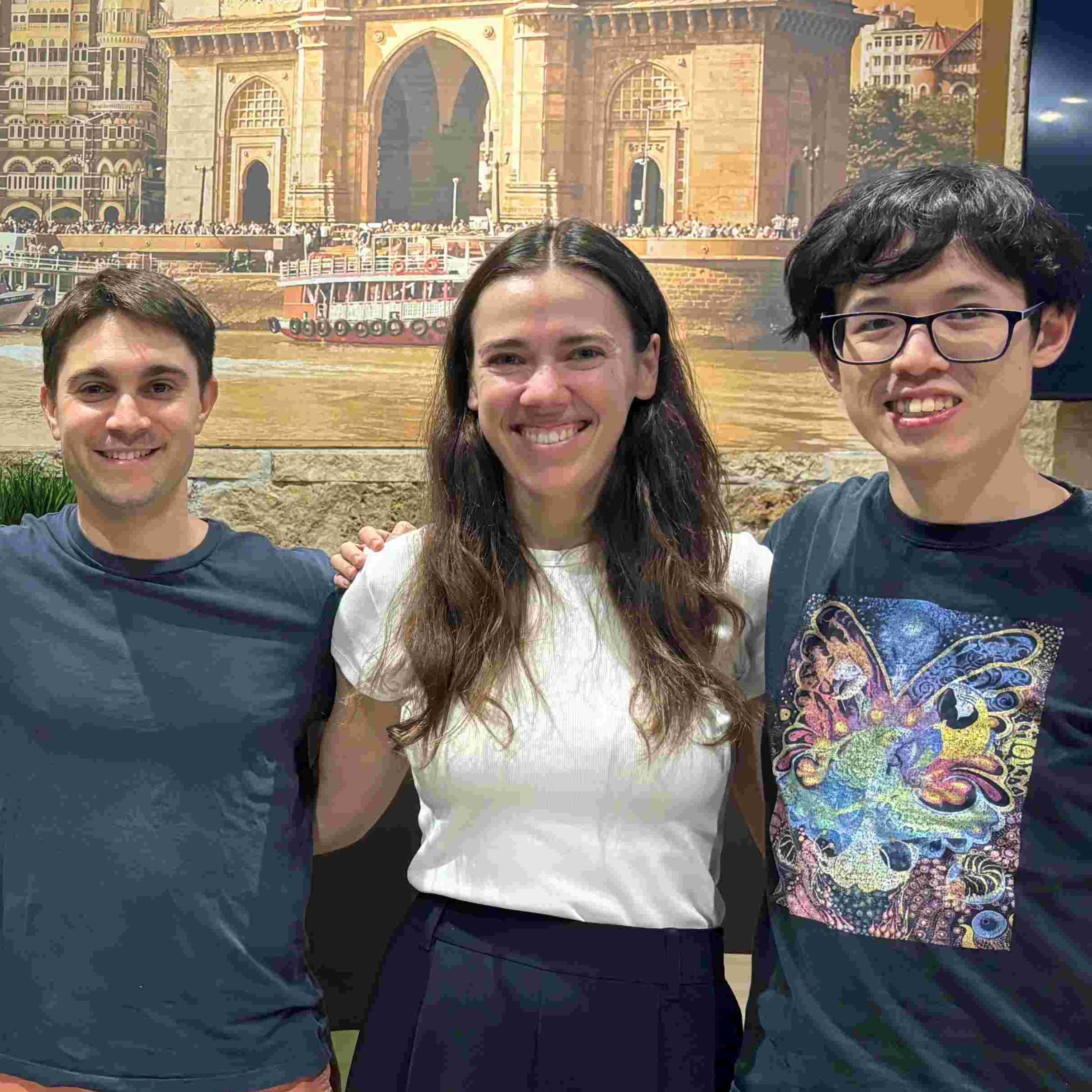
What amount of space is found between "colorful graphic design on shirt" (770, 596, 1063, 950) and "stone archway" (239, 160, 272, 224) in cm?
309

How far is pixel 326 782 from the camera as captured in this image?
4.95 feet

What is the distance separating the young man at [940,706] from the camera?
1062 millimetres

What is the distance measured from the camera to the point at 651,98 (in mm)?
3758

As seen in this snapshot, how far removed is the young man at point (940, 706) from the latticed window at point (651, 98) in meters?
2.71

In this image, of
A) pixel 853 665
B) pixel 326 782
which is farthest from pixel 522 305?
pixel 326 782

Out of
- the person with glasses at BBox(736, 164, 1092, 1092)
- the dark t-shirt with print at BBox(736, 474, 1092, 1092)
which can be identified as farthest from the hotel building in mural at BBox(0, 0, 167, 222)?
the dark t-shirt with print at BBox(736, 474, 1092, 1092)

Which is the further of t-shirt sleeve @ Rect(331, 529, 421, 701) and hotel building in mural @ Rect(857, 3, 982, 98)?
hotel building in mural @ Rect(857, 3, 982, 98)

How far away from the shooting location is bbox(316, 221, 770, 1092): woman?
1221 mm

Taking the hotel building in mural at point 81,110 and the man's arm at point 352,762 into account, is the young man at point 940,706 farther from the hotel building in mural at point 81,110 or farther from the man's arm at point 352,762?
the hotel building in mural at point 81,110

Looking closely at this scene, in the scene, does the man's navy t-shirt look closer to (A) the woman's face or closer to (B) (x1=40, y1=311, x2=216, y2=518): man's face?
(B) (x1=40, y1=311, x2=216, y2=518): man's face

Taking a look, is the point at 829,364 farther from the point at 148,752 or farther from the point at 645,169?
the point at 645,169

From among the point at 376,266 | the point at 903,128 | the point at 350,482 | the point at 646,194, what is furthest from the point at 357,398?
the point at 903,128

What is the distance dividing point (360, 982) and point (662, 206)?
269 centimetres

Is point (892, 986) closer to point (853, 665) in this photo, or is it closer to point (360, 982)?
point (853, 665)
